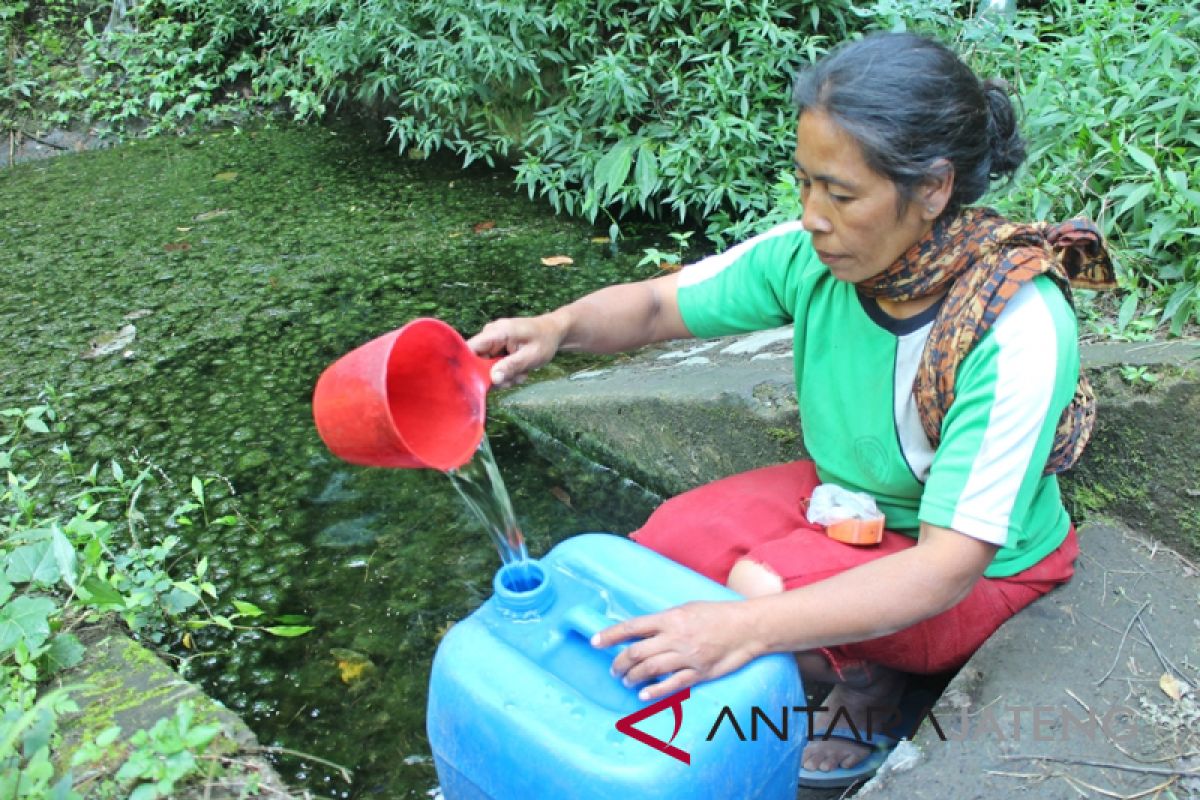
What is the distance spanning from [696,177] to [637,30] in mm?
703

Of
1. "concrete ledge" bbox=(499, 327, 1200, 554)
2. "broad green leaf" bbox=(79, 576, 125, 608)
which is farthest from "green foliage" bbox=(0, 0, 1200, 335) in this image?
"broad green leaf" bbox=(79, 576, 125, 608)

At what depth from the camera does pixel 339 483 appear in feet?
9.09

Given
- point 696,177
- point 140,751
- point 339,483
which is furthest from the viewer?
point 696,177

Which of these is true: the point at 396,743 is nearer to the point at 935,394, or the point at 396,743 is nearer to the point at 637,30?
the point at 935,394

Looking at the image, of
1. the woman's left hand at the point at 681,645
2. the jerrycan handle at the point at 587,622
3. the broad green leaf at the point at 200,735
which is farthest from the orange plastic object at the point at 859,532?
the broad green leaf at the point at 200,735

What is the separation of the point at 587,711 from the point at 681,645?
6.4 inches

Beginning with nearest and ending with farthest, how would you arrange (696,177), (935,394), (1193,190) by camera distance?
(935,394) < (1193,190) < (696,177)

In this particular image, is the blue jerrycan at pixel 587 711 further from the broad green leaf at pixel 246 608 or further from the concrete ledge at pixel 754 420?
the concrete ledge at pixel 754 420

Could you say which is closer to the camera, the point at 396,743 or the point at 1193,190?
the point at 396,743

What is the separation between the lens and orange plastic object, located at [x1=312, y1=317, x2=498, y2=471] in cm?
147

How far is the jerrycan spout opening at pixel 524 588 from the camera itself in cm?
162

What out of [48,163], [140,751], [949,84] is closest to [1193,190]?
[949,84]

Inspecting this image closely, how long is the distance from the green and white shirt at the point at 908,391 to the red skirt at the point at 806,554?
0.17ft

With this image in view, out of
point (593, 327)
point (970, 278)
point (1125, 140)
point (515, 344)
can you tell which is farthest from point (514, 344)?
point (1125, 140)
